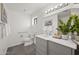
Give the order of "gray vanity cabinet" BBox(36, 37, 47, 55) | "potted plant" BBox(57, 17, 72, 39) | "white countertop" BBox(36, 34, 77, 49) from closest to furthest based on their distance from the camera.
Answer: "white countertop" BBox(36, 34, 77, 49)
"potted plant" BBox(57, 17, 72, 39)
"gray vanity cabinet" BBox(36, 37, 47, 55)

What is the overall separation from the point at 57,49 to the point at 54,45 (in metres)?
0.08

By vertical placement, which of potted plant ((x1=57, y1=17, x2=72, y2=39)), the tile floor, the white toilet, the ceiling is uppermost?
the ceiling

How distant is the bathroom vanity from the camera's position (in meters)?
0.96

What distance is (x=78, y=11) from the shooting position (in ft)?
3.72

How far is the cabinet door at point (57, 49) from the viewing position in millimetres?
991

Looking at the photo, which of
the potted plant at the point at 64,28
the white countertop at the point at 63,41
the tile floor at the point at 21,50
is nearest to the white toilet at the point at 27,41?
the tile floor at the point at 21,50

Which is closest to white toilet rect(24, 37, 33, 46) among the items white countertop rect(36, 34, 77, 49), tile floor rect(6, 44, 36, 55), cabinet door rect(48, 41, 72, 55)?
tile floor rect(6, 44, 36, 55)

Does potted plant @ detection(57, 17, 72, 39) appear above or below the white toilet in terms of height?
above

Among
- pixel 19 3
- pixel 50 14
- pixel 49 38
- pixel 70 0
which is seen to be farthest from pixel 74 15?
pixel 19 3

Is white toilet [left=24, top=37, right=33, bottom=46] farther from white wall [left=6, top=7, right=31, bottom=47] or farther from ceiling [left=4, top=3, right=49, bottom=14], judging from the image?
ceiling [left=4, top=3, right=49, bottom=14]

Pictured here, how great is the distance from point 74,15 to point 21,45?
31.9 inches

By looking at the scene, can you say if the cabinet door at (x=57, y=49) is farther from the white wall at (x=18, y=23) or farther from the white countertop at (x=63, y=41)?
the white wall at (x=18, y=23)

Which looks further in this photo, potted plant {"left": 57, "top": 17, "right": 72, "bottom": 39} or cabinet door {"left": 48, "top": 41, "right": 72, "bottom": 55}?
potted plant {"left": 57, "top": 17, "right": 72, "bottom": 39}

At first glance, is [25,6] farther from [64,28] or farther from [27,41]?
[64,28]
